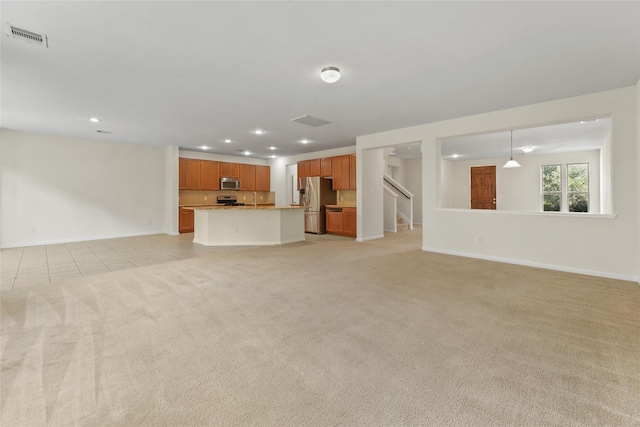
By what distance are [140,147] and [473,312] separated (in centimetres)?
885

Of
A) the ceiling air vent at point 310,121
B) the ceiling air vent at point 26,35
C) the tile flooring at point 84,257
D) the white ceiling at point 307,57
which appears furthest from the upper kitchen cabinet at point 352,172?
the ceiling air vent at point 26,35

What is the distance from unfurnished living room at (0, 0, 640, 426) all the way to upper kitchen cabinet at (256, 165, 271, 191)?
343cm

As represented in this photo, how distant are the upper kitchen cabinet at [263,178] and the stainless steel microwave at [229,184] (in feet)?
2.56

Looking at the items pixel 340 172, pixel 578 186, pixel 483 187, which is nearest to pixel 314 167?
pixel 340 172

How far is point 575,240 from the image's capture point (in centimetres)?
420

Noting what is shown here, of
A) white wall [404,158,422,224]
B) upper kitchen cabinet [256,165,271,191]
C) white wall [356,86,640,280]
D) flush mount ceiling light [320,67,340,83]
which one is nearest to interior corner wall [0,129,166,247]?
upper kitchen cabinet [256,165,271,191]

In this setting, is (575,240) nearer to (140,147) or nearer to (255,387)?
(255,387)

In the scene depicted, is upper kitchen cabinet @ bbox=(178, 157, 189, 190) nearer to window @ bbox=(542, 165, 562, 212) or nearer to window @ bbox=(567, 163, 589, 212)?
window @ bbox=(542, 165, 562, 212)

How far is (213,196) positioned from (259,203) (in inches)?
65.9

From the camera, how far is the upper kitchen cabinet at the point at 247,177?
9.89 meters

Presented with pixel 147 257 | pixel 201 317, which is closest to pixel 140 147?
pixel 147 257

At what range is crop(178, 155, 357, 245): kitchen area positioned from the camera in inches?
261

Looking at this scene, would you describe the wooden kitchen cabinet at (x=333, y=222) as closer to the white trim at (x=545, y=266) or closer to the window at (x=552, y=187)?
the white trim at (x=545, y=266)

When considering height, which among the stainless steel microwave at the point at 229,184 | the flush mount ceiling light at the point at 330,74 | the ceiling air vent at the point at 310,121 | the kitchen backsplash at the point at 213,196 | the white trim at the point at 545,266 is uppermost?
the ceiling air vent at the point at 310,121
